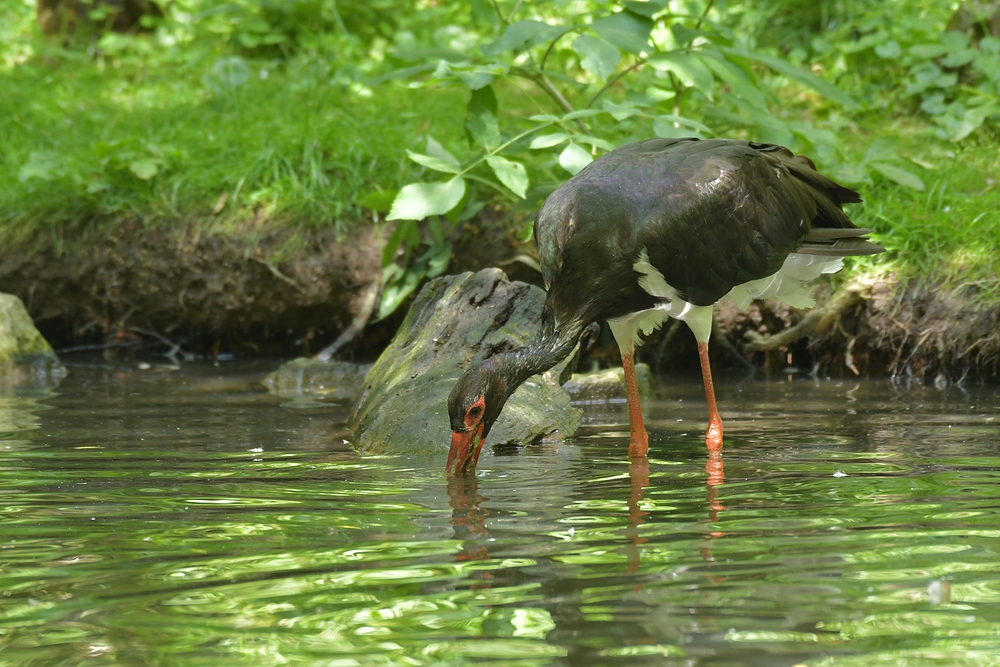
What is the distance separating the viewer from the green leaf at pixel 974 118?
290 inches

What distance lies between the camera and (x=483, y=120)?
609 cm

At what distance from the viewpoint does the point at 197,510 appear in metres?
3.52

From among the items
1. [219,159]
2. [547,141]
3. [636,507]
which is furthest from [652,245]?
[219,159]

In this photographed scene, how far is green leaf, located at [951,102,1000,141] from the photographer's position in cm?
736

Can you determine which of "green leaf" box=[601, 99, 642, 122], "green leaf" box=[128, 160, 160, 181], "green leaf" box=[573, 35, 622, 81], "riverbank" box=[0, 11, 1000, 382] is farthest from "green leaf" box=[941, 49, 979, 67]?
"green leaf" box=[128, 160, 160, 181]

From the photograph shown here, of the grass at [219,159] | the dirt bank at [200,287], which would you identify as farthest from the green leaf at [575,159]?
the dirt bank at [200,287]

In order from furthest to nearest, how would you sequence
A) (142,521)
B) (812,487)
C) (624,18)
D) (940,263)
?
(940,263)
(624,18)
(812,487)
(142,521)

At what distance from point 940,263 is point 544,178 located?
86.4 inches

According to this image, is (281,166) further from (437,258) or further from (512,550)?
(512,550)

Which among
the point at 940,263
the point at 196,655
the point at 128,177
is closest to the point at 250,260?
the point at 128,177

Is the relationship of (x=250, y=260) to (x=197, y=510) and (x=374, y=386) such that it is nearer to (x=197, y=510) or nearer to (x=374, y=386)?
(x=374, y=386)

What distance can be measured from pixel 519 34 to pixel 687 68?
84 cm

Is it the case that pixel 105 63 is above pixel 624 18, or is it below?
above

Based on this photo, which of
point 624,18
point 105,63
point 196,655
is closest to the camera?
point 196,655
